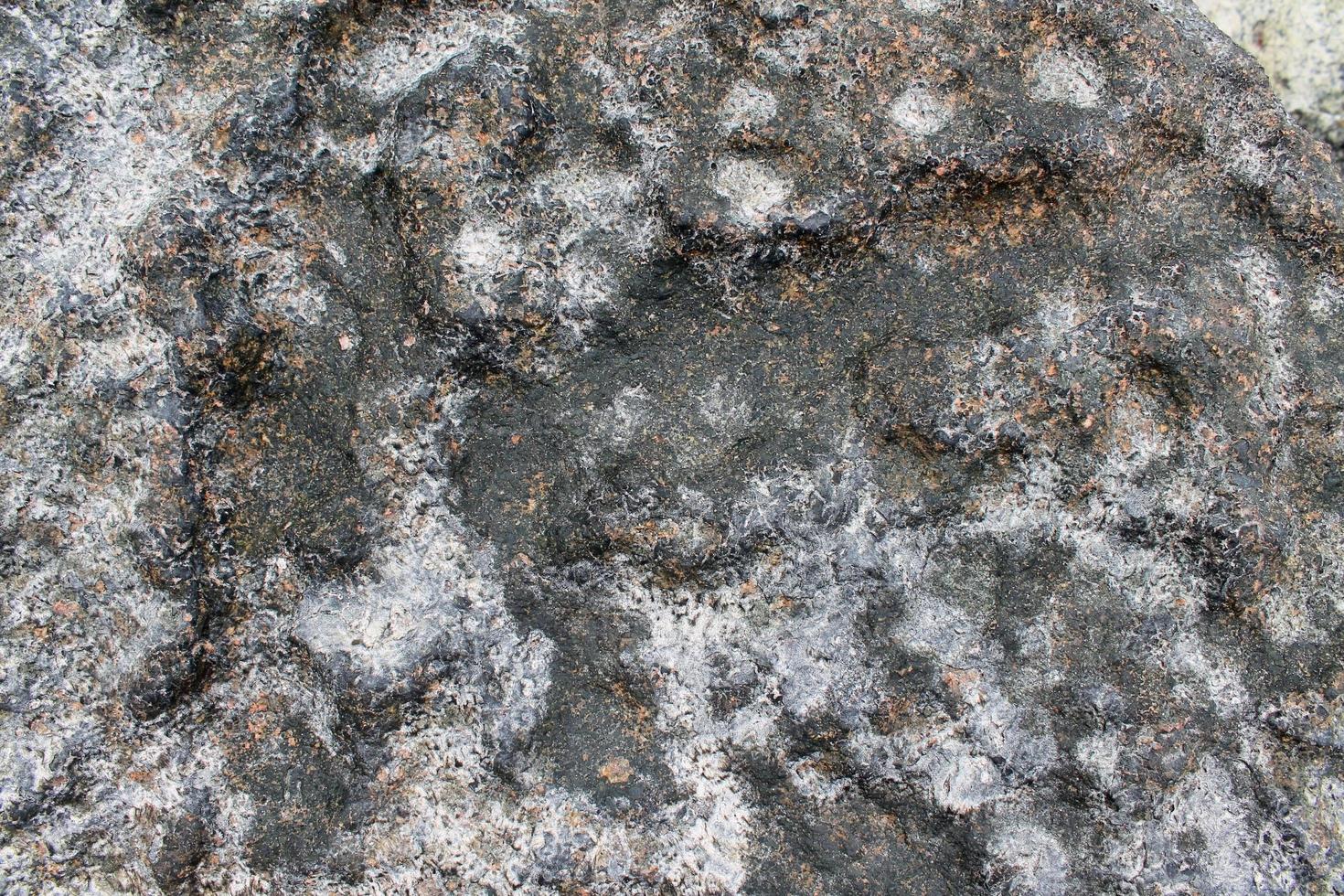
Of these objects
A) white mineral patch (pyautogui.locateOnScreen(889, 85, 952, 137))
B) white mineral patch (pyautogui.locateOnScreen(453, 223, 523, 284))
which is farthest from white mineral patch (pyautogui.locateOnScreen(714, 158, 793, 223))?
white mineral patch (pyautogui.locateOnScreen(453, 223, 523, 284))

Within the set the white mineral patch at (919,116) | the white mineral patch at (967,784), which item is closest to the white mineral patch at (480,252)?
the white mineral patch at (919,116)

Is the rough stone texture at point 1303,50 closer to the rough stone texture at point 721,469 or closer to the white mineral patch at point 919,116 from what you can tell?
the rough stone texture at point 721,469

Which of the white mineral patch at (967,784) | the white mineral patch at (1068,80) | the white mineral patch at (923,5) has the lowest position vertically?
the white mineral patch at (967,784)

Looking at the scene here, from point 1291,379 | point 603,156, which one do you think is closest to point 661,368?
point 603,156

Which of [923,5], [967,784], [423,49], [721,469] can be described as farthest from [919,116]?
[967,784]

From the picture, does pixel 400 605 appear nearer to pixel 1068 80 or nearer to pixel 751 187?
pixel 751 187

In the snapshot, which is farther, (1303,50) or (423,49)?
(1303,50)
